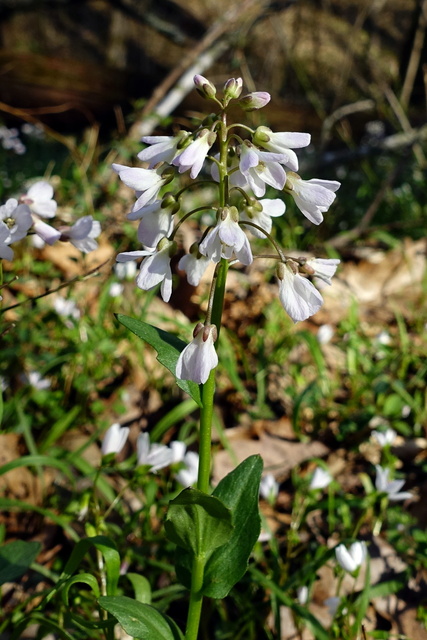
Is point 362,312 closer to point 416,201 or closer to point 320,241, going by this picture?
point 320,241

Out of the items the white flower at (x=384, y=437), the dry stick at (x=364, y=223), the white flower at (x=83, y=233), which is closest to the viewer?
the white flower at (x=83, y=233)

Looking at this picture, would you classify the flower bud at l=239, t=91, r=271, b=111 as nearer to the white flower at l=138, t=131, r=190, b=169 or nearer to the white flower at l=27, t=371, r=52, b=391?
the white flower at l=138, t=131, r=190, b=169

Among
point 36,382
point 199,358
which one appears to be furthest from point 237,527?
point 36,382

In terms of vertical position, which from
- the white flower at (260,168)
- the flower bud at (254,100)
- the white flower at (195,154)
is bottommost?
the white flower at (260,168)

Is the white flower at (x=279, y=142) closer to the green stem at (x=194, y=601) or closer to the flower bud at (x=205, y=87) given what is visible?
the flower bud at (x=205, y=87)

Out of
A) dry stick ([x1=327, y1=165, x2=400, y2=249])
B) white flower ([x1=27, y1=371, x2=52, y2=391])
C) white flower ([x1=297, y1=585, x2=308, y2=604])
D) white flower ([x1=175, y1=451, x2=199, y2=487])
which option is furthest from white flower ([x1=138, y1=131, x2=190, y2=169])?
dry stick ([x1=327, y1=165, x2=400, y2=249])

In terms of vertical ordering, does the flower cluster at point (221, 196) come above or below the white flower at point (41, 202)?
above

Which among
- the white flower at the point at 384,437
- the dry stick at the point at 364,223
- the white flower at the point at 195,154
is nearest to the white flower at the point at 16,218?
the white flower at the point at 195,154
